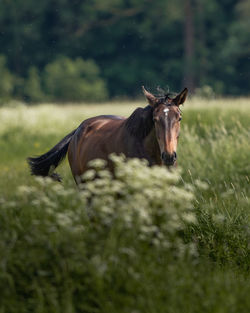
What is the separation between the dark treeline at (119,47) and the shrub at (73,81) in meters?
0.07

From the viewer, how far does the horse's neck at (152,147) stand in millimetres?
5809

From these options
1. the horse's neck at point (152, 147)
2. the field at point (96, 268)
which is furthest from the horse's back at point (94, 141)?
the field at point (96, 268)

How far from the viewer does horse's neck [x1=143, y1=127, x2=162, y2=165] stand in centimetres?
581

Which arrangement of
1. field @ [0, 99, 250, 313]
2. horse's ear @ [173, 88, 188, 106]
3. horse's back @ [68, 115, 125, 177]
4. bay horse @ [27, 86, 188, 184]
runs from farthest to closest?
horse's back @ [68, 115, 125, 177]
horse's ear @ [173, 88, 188, 106]
bay horse @ [27, 86, 188, 184]
field @ [0, 99, 250, 313]

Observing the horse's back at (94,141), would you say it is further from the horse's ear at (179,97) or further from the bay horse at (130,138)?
the horse's ear at (179,97)

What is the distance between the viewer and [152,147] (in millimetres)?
5824

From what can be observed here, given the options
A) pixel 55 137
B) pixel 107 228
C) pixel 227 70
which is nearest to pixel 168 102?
pixel 107 228

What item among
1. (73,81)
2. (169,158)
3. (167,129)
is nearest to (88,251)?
(169,158)

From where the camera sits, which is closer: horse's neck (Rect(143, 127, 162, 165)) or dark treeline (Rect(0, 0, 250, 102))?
horse's neck (Rect(143, 127, 162, 165))

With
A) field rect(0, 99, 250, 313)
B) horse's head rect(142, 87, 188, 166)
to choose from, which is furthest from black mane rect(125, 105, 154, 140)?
field rect(0, 99, 250, 313)

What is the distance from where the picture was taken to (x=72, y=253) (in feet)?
13.2

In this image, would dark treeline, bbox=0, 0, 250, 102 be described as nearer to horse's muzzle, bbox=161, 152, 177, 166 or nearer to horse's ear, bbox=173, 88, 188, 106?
horse's ear, bbox=173, 88, 188, 106

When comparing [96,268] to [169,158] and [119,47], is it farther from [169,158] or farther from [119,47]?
[119,47]

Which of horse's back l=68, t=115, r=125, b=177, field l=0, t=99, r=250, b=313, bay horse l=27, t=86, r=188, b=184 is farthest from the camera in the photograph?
horse's back l=68, t=115, r=125, b=177
